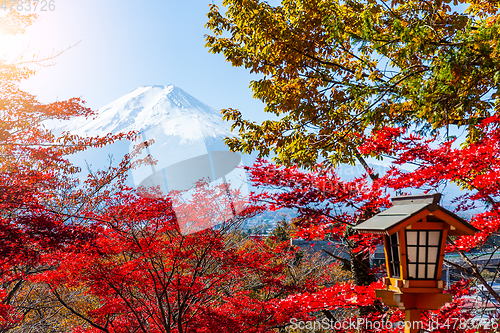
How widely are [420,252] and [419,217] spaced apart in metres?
0.27

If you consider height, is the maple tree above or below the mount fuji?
below

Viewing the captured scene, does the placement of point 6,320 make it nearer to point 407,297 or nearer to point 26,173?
point 26,173

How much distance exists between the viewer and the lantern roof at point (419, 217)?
6.34 feet

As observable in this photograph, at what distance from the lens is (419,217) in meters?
1.97

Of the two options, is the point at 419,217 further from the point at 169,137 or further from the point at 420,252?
the point at 169,137

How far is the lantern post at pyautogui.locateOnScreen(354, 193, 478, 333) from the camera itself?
197 cm

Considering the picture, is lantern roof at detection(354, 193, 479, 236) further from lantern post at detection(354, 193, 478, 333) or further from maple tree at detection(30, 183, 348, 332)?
maple tree at detection(30, 183, 348, 332)

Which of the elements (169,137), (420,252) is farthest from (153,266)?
(169,137)

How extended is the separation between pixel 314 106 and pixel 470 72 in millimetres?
2447

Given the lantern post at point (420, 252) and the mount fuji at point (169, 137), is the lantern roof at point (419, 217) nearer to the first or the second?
the lantern post at point (420, 252)

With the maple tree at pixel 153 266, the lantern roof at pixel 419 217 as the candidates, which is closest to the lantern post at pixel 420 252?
the lantern roof at pixel 419 217

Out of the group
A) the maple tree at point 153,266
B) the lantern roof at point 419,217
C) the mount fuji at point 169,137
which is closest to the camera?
the lantern roof at point 419,217

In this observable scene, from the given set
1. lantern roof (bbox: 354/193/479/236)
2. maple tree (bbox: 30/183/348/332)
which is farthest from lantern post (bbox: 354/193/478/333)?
maple tree (bbox: 30/183/348/332)

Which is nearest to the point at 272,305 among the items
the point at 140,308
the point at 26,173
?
the point at 140,308
